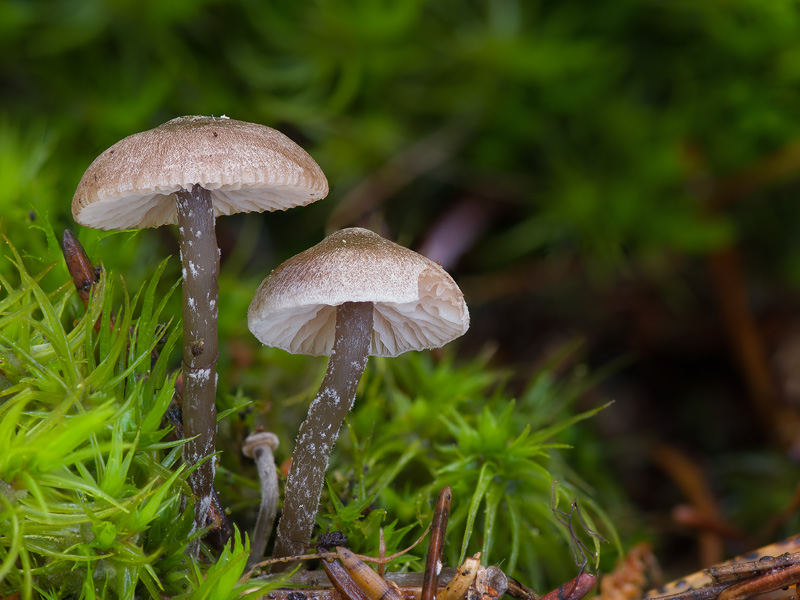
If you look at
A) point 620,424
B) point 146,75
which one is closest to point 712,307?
point 620,424

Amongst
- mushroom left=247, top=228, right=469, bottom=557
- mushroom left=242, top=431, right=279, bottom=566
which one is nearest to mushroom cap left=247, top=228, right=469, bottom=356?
mushroom left=247, top=228, right=469, bottom=557

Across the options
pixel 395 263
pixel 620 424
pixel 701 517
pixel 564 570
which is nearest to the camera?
pixel 395 263

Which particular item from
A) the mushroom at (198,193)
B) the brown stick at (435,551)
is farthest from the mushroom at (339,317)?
the brown stick at (435,551)

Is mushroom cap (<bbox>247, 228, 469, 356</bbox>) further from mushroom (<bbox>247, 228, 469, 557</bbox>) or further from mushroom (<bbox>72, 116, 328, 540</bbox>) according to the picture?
mushroom (<bbox>72, 116, 328, 540</bbox>)

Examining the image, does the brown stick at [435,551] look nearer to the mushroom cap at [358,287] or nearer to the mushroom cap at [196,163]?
the mushroom cap at [358,287]

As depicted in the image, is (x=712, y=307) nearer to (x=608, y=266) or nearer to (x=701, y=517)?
(x=608, y=266)
